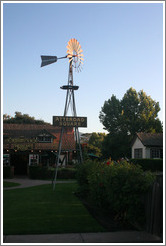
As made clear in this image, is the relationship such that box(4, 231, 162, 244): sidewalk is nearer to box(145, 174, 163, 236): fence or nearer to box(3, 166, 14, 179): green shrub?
box(145, 174, 163, 236): fence

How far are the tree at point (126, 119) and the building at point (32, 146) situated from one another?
31.3 feet

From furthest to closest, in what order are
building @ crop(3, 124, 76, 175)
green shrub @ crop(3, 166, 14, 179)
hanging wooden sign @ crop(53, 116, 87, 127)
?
building @ crop(3, 124, 76, 175)
green shrub @ crop(3, 166, 14, 179)
hanging wooden sign @ crop(53, 116, 87, 127)

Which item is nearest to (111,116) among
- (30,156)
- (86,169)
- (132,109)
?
(132,109)

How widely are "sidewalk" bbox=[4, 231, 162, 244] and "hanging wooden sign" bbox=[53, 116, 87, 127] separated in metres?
10.4

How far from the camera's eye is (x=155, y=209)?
250 inches

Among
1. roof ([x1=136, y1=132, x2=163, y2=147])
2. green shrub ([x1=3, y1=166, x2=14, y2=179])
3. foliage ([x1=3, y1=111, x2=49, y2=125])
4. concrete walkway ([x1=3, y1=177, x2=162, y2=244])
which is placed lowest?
green shrub ([x1=3, y1=166, x2=14, y2=179])

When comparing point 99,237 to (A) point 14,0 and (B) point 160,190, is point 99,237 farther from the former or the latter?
(A) point 14,0

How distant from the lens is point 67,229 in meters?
6.99

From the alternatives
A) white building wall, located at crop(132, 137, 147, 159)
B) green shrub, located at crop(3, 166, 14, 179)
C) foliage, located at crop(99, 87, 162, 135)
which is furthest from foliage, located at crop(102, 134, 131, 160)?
green shrub, located at crop(3, 166, 14, 179)

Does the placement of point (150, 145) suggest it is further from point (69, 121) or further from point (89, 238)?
point (89, 238)

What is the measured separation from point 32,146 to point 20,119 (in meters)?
24.7

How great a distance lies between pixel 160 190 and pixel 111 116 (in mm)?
39299

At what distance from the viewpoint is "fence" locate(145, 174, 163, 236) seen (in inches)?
247

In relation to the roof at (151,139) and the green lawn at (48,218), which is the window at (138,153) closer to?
the roof at (151,139)
